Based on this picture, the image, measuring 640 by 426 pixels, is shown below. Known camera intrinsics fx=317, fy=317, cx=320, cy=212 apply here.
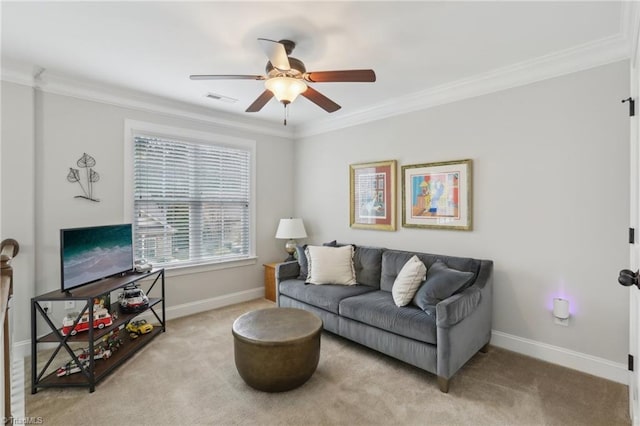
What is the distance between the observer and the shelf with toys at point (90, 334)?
7.82ft

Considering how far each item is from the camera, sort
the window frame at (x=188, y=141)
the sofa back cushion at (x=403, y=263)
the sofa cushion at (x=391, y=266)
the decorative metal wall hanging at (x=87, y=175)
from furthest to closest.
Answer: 1. the window frame at (x=188, y=141)
2. the sofa cushion at (x=391, y=266)
3. the decorative metal wall hanging at (x=87, y=175)
4. the sofa back cushion at (x=403, y=263)

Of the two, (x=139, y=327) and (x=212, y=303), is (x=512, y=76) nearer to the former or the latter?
(x=212, y=303)

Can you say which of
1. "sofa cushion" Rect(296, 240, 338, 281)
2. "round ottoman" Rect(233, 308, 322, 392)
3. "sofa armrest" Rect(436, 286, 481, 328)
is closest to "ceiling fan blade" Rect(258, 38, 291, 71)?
"round ottoman" Rect(233, 308, 322, 392)

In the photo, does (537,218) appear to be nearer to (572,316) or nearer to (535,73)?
(572,316)

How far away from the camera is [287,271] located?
3.92 meters

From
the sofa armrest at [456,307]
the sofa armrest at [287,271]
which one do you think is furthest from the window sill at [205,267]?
the sofa armrest at [456,307]

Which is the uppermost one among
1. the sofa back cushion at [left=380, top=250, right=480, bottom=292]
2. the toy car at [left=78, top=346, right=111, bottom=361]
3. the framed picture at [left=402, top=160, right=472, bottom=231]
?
the framed picture at [left=402, top=160, right=472, bottom=231]

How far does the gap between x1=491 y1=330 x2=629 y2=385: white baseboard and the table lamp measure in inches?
104

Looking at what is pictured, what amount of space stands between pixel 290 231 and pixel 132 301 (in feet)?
6.95

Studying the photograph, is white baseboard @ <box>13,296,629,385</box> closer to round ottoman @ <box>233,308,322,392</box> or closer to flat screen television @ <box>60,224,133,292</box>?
flat screen television @ <box>60,224,133,292</box>

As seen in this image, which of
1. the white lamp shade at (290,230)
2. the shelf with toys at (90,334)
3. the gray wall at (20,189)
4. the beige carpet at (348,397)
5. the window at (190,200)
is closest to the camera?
the beige carpet at (348,397)

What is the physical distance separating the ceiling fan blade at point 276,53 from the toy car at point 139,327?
2.90m

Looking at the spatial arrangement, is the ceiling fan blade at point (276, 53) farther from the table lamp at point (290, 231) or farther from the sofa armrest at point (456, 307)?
the table lamp at point (290, 231)

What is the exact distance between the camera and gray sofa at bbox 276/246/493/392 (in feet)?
7.83
